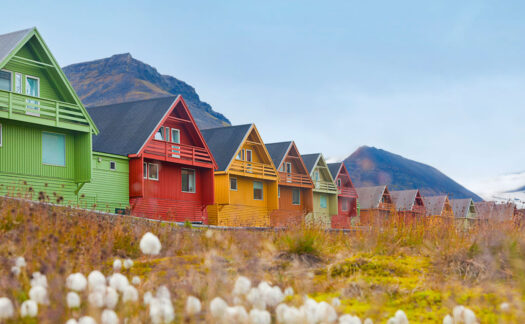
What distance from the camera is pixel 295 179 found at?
51875mm

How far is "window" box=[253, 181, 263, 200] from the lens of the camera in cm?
4694

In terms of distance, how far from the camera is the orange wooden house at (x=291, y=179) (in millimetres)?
50266

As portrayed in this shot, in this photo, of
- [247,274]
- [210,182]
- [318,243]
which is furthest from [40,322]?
[210,182]

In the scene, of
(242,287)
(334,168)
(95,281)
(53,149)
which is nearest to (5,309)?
(95,281)

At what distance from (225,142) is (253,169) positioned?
2982 mm

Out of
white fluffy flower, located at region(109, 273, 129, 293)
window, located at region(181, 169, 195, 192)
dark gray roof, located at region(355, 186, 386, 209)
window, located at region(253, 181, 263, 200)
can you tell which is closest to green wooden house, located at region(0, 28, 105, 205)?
window, located at region(181, 169, 195, 192)

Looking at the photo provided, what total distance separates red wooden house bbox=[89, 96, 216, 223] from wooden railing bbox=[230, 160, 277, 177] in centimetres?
384

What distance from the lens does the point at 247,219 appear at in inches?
1737

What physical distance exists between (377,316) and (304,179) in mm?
46304

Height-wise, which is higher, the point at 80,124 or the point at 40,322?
the point at 80,124

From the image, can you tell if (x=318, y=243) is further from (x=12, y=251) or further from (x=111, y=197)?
(x=111, y=197)

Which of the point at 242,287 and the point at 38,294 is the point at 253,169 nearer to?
the point at 242,287

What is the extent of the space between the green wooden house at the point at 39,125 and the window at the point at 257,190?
1880 centimetres

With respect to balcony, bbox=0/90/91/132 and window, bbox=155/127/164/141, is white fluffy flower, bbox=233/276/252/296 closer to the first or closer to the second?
balcony, bbox=0/90/91/132
